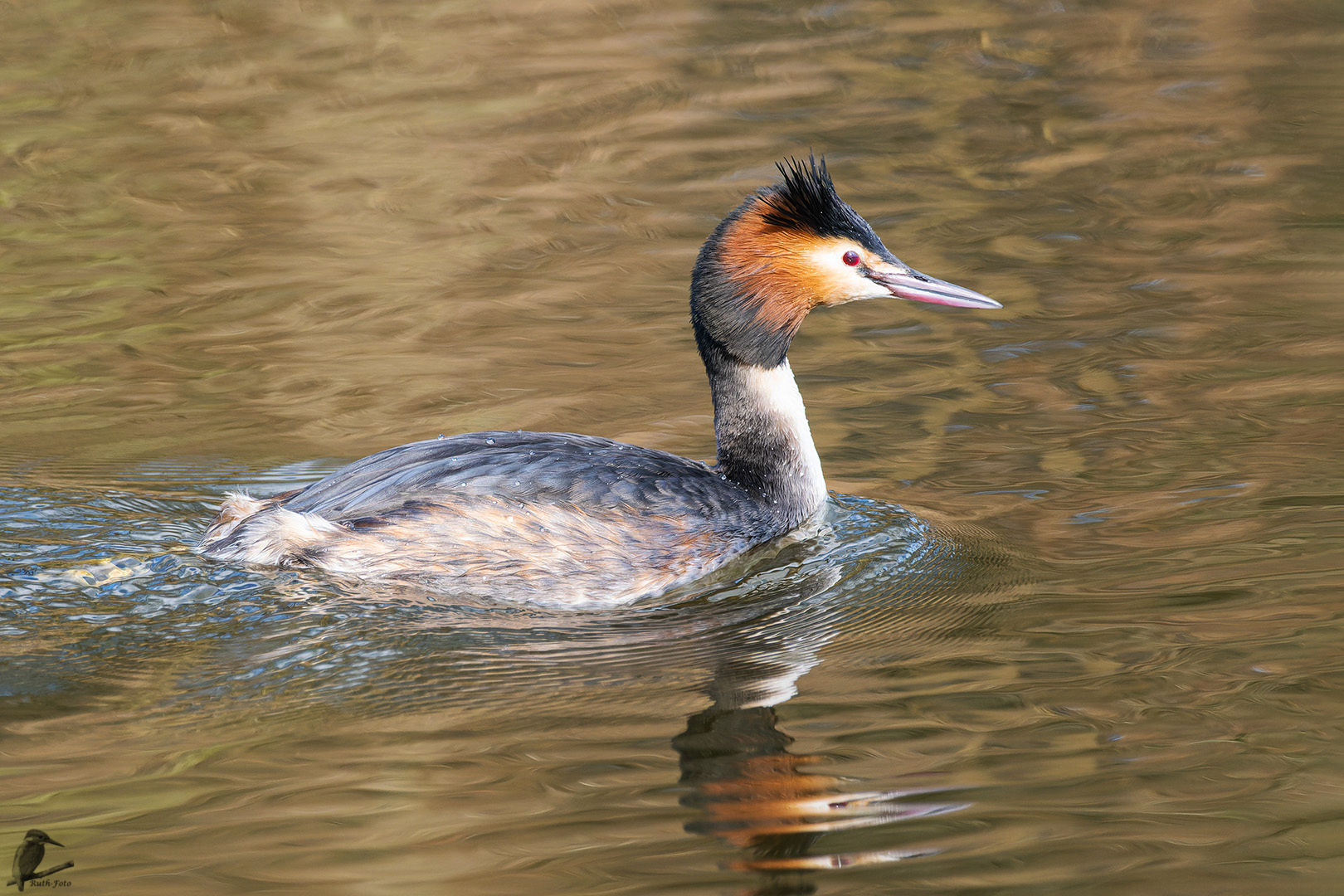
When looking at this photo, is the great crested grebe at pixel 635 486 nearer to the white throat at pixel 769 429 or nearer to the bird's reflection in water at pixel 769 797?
the white throat at pixel 769 429

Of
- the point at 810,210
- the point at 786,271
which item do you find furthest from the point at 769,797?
the point at 810,210

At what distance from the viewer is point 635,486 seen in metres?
5.84

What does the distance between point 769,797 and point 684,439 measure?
10.8 feet

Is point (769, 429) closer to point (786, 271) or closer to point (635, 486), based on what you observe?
point (786, 271)

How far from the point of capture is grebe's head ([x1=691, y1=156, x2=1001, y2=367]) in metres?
6.21

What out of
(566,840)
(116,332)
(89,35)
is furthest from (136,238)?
(566,840)

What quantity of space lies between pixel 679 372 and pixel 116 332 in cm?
326

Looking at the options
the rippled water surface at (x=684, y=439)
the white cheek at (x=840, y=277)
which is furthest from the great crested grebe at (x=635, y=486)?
the rippled water surface at (x=684, y=439)

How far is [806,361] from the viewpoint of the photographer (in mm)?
8305

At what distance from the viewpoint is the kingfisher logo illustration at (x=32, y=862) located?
3941 mm

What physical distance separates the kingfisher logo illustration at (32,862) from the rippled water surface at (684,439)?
0.06 metres

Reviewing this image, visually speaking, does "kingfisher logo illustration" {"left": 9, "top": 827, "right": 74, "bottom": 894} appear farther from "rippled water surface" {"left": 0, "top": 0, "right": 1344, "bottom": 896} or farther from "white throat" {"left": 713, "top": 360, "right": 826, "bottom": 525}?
"white throat" {"left": 713, "top": 360, "right": 826, "bottom": 525}

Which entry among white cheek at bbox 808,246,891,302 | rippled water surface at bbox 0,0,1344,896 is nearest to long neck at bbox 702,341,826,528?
rippled water surface at bbox 0,0,1344,896

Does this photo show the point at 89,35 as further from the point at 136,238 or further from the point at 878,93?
the point at 878,93
